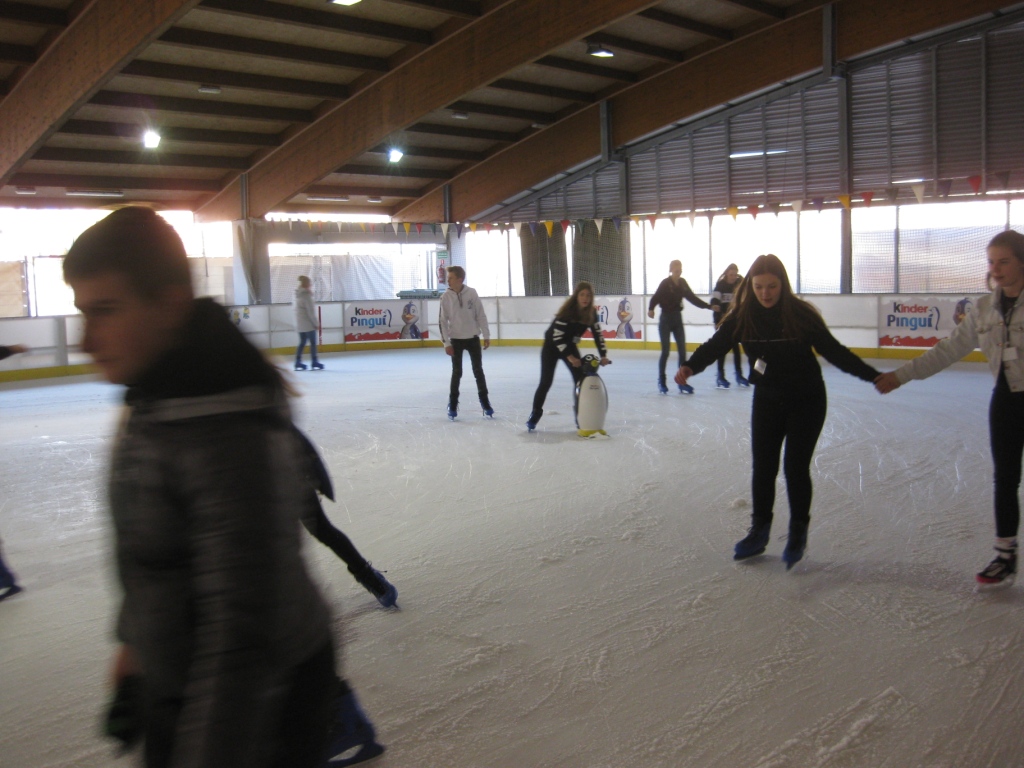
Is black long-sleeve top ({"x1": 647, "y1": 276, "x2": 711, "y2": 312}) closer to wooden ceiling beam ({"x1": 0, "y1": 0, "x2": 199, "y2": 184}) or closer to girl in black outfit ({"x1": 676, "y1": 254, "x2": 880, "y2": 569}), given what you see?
wooden ceiling beam ({"x1": 0, "y1": 0, "x2": 199, "y2": 184})

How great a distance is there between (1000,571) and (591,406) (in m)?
4.04

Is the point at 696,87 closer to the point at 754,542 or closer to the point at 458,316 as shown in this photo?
the point at 458,316

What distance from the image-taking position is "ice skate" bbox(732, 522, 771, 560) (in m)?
4.06

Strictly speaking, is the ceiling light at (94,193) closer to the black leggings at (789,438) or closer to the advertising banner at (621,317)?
the advertising banner at (621,317)

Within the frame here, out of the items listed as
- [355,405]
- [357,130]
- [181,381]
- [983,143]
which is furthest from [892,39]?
[181,381]

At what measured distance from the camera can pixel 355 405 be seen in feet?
32.7

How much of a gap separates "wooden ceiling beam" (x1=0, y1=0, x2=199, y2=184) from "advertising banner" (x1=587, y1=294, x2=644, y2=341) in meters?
9.29

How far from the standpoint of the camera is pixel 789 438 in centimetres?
390

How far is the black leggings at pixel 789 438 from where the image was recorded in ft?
12.7

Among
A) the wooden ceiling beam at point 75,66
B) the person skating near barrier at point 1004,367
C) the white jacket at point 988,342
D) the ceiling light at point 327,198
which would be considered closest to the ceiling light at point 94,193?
the ceiling light at point 327,198

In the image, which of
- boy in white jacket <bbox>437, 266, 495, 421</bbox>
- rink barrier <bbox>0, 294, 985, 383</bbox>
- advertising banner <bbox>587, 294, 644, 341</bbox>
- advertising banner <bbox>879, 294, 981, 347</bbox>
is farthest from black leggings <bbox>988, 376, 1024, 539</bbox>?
advertising banner <bbox>587, 294, 644, 341</bbox>

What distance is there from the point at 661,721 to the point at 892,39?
14.6 m

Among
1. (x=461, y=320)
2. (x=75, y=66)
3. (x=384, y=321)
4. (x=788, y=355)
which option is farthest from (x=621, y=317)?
(x=788, y=355)

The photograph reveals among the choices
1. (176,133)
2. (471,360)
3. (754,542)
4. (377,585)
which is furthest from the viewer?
(176,133)
